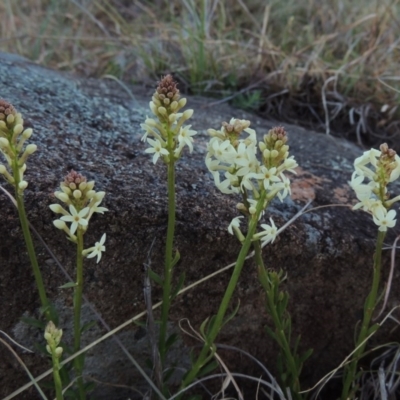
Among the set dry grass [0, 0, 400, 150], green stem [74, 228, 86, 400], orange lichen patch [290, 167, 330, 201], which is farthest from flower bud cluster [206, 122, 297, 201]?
dry grass [0, 0, 400, 150]

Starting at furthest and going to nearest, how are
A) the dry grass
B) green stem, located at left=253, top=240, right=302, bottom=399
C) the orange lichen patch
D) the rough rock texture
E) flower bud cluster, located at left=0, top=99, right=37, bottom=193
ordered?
the dry grass → the orange lichen patch → the rough rock texture → green stem, located at left=253, top=240, right=302, bottom=399 → flower bud cluster, located at left=0, top=99, right=37, bottom=193

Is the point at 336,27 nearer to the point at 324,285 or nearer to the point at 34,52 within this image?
the point at 34,52

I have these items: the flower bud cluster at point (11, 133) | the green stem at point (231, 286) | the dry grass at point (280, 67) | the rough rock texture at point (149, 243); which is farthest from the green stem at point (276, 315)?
the dry grass at point (280, 67)

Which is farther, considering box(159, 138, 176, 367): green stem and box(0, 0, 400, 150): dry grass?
box(0, 0, 400, 150): dry grass

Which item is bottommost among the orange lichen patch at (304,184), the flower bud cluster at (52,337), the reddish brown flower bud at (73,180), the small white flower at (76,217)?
the orange lichen patch at (304,184)

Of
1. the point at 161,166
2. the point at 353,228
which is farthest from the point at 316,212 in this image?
the point at 161,166

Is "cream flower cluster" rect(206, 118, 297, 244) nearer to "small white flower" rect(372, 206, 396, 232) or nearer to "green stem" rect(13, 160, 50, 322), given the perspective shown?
"small white flower" rect(372, 206, 396, 232)

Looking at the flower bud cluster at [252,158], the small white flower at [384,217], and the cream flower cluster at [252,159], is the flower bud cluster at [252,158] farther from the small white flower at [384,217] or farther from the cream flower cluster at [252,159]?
the small white flower at [384,217]
